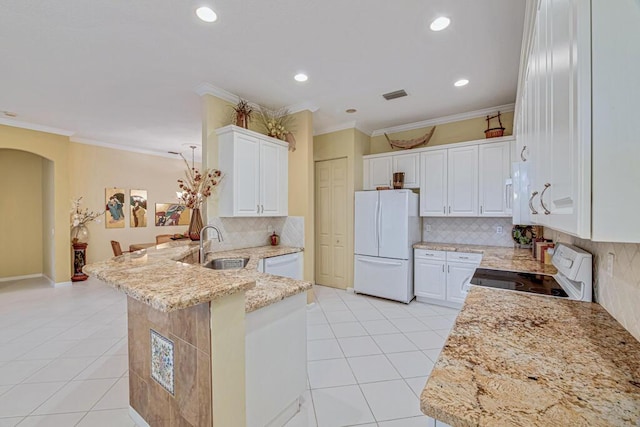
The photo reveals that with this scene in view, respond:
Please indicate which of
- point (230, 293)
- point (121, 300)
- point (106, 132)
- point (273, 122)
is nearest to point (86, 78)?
point (273, 122)

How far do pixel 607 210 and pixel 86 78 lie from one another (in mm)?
4377

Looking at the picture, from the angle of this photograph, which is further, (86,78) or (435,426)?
(86,78)

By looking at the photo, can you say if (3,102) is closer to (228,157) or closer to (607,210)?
(228,157)

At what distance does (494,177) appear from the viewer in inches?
147

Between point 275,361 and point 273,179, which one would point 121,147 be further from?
point 275,361

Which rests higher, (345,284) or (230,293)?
(230,293)

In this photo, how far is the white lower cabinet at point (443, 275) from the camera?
3.71m

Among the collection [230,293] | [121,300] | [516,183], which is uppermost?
Result: [516,183]

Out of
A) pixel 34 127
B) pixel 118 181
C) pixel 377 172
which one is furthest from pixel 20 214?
pixel 377 172

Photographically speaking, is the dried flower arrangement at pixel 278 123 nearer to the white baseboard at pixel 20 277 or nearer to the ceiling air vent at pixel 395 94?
the ceiling air vent at pixel 395 94

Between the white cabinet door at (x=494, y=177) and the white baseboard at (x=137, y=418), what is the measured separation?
4216 millimetres

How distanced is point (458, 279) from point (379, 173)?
2.04m

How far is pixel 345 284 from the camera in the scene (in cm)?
470

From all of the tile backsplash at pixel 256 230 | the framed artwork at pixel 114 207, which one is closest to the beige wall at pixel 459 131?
the tile backsplash at pixel 256 230
